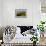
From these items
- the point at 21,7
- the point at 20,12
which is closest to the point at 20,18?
the point at 20,12

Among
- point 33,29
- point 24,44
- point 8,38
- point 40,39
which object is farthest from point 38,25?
point 8,38

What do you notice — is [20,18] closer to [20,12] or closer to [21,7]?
[20,12]

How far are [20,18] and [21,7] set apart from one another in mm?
352

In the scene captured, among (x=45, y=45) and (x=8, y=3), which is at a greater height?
(x=8, y=3)

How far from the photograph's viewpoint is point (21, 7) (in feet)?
13.1

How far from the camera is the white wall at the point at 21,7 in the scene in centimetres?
394

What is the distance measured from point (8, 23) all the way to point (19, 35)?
0.52m

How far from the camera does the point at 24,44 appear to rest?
3850mm

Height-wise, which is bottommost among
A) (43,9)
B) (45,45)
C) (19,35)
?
(45,45)

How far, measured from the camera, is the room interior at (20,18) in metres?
3.91

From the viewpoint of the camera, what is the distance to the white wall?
394 cm

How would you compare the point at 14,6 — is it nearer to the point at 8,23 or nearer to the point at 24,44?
Answer: the point at 8,23

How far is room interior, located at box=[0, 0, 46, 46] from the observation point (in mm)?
3910

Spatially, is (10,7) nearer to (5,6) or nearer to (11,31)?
(5,6)
